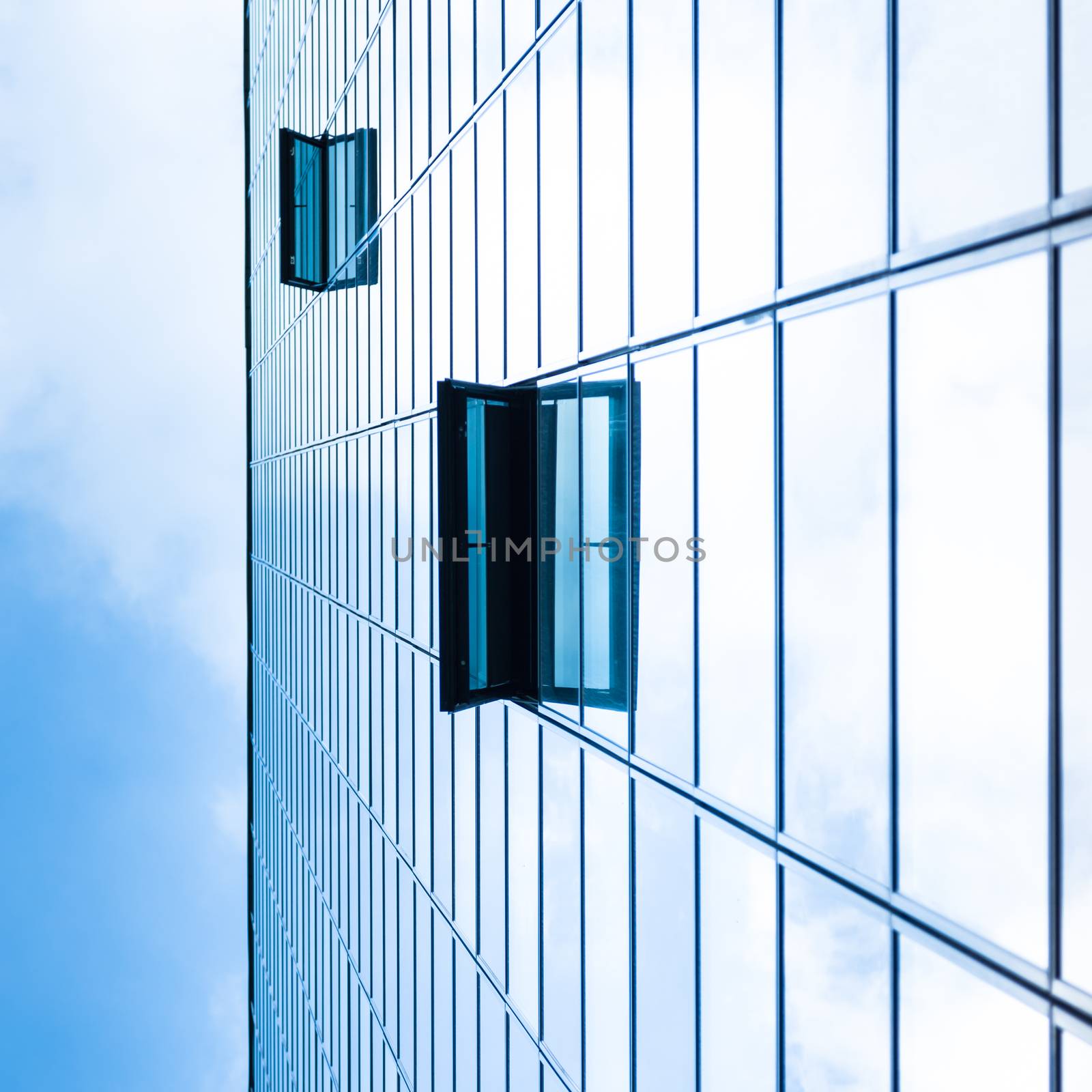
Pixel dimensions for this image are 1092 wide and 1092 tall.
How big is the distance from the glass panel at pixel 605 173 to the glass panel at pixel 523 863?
5.78 meters

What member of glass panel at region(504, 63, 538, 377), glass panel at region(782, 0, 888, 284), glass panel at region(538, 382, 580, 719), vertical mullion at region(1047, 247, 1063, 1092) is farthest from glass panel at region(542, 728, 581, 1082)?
glass panel at region(782, 0, 888, 284)

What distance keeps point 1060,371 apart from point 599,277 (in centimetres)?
630

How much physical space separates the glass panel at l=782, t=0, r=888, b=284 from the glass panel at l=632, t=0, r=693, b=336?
5.02 feet

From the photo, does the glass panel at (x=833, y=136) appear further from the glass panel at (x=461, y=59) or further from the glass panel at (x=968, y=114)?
the glass panel at (x=461, y=59)

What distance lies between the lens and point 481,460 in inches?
488

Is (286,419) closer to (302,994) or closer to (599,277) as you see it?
(302,994)

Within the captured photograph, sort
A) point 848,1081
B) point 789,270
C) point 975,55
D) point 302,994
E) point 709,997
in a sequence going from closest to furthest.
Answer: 1. point 975,55
2. point 848,1081
3. point 789,270
4. point 709,997
5. point 302,994

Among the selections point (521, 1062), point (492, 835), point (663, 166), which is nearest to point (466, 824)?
point (492, 835)

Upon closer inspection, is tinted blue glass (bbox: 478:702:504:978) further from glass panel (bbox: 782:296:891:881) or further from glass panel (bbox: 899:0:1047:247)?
glass panel (bbox: 899:0:1047:247)

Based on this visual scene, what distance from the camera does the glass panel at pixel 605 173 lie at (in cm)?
946

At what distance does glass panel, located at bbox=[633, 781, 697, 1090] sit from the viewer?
838 centimetres

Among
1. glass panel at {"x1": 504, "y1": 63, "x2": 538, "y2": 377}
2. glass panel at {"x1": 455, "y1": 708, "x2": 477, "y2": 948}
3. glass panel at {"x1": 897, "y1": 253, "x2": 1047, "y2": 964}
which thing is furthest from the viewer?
glass panel at {"x1": 455, "y1": 708, "x2": 477, "y2": 948}

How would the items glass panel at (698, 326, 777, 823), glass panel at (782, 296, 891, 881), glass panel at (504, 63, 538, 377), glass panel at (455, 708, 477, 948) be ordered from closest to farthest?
1. glass panel at (782, 296, 891, 881)
2. glass panel at (698, 326, 777, 823)
3. glass panel at (504, 63, 538, 377)
4. glass panel at (455, 708, 477, 948)

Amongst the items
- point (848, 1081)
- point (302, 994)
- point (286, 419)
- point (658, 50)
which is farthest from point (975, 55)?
point (302, 994)
